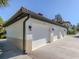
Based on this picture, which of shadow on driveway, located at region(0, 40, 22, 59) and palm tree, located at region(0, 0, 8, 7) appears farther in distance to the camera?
shadow on driveway, located at region(0, 40, 22, 59)

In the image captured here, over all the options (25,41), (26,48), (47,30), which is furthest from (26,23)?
(47,30)

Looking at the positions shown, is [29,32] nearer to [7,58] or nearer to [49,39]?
[7,58]

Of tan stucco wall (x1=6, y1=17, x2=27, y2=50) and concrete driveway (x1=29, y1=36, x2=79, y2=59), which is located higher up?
tan stucco wall (x1=6, y1=17, x2=27, y2=50)

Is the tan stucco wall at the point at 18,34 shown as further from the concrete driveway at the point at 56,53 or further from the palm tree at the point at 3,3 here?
the palm tree at the point at 3,3

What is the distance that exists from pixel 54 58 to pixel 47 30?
7.52 metres

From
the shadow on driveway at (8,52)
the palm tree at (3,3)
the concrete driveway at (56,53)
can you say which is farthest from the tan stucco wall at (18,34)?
the palm tree at (3,3)

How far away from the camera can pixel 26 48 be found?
29.3 feet

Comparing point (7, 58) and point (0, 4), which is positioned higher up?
point (0, 4)

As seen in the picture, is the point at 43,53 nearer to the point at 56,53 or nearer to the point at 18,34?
the point at 56,53

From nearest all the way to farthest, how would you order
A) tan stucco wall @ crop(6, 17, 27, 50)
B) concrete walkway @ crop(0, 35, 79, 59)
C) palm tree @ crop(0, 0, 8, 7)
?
1. palm tree @ crop(0, 0, 8, 7)
2. concrete walkway @ crop(0, 35, 79, 59)
3. tan stucco wall @ crop(6, 17, 27, 50)

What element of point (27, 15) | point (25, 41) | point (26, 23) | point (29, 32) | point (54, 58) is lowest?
point (54, 58)

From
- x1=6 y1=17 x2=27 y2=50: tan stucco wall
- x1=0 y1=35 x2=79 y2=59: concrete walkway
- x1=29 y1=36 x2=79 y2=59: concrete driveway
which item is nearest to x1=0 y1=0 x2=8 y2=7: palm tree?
x1=6 y1=17 x2=27 y2=50: tan stucco wall

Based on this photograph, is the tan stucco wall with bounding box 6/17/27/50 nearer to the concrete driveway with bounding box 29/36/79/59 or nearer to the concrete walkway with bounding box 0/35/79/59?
the concrete walkway with bounding box 0/35/79/59

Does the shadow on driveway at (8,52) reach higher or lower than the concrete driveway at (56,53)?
higher
